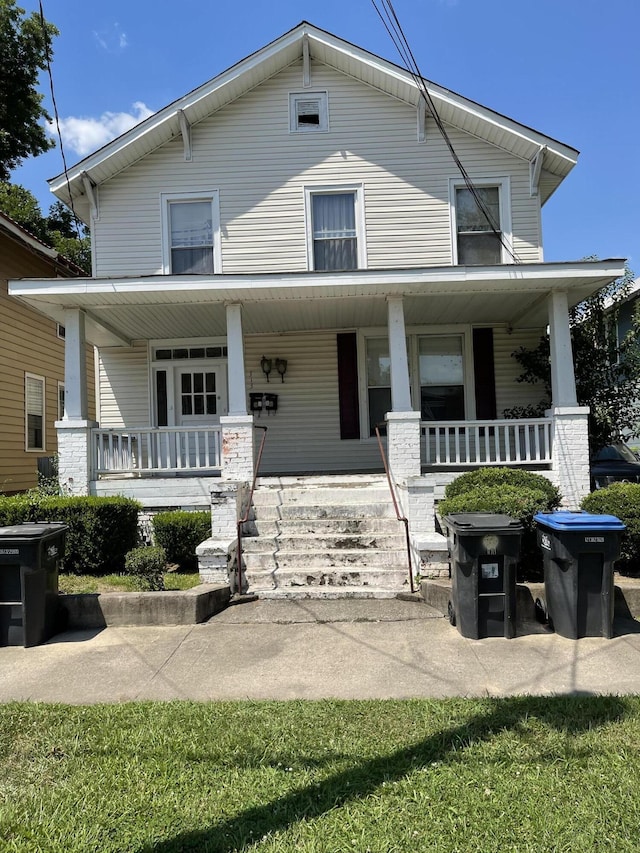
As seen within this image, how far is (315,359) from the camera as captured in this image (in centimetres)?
1077

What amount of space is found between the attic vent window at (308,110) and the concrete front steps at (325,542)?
687 centimetres

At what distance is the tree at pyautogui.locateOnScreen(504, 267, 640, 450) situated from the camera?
9.91 metres

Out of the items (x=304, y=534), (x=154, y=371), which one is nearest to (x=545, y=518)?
(x=304, y=534)

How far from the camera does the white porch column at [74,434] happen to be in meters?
8.38

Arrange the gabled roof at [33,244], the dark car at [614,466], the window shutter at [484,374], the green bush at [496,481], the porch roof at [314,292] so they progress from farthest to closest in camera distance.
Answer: the gabled roof at [33,244], the dark car at [614,466], the window shutter at [484,374], the porch roof at [314,292], the green bush at [496,481]

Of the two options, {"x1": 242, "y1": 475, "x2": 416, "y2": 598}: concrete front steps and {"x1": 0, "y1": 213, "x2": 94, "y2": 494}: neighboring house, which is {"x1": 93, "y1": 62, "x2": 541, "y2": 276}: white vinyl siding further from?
{"x1": 242, "y1": 475, "x2": 416, "y2": 598}: concrete front steps

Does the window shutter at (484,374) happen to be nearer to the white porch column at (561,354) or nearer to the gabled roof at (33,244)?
the white porch column at (561,354)

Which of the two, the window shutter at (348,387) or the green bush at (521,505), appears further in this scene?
the window shutter at (348,387)

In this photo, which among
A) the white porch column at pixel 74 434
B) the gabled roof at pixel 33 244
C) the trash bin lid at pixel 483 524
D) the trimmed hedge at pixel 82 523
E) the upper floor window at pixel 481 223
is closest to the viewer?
the trash bin lid at pixel 483 524

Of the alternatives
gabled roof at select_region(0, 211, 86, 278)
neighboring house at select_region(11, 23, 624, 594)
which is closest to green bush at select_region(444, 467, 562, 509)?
neighboring house at select_region(11, 23, 624, 594)

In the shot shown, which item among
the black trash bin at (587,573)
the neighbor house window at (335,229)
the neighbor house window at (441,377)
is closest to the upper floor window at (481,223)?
the neighbor house window at (441,377)

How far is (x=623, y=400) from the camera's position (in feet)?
32.8

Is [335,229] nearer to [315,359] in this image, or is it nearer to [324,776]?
[315,359]

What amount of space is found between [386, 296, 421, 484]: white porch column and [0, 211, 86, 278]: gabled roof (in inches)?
347
